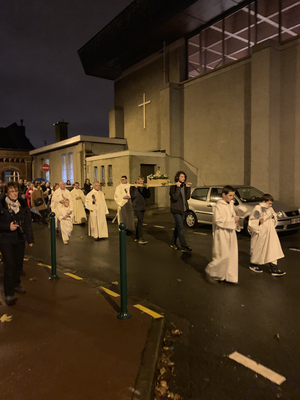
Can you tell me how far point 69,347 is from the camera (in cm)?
330

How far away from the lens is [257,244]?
6.19 meters

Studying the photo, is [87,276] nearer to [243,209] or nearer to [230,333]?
[230,333]

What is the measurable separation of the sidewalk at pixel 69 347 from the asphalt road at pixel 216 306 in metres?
0.59

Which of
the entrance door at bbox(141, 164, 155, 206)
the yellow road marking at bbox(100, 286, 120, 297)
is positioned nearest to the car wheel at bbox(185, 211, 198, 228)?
the entrance door at bbox(141, 164, 155, 206)

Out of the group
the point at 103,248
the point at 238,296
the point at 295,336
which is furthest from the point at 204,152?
the point at 295,336

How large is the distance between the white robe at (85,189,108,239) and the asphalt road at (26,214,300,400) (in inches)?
41.5

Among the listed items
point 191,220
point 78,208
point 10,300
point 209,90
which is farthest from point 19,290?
point 209,90

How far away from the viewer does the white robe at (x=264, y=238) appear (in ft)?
19.6

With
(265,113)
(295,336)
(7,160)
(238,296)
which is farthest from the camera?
(7,160)

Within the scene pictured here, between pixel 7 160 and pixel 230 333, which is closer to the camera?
pixel 230 333

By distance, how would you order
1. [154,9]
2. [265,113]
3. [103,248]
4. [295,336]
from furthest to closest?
[154,9] < [265,113] < [103,248] < [295,336]

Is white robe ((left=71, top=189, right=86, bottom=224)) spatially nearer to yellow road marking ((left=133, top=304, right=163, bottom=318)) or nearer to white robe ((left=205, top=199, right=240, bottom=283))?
white robe ((left=205, top=199, right=240, bottom=283))

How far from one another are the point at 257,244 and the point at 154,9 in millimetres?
17690

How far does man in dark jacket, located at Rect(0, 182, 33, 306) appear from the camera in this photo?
180 inches
